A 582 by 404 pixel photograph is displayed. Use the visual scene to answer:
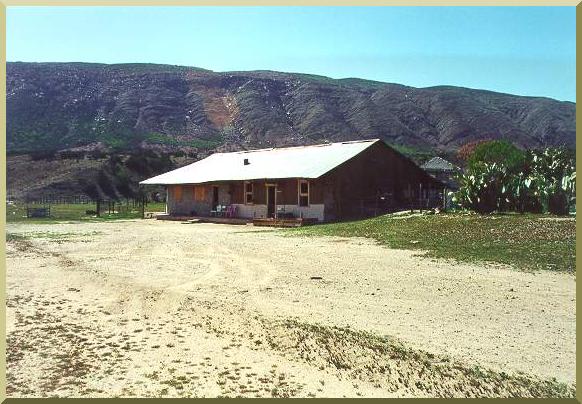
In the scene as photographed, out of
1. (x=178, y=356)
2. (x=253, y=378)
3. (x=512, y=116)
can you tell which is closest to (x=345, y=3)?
(x=253, y=378)

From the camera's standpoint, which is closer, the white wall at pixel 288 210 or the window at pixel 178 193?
the white wall at pixel 288 210

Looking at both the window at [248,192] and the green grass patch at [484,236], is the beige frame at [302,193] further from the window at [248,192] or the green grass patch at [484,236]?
the green grass patch at [484,236]

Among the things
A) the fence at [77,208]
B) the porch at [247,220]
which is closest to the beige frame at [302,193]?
the porch at [247,220]

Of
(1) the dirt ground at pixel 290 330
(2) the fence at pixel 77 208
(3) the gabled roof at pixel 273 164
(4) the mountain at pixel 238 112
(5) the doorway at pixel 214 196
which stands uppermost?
(4) the mountain at pixel 238 112

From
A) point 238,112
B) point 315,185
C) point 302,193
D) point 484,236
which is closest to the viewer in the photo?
point 484,236

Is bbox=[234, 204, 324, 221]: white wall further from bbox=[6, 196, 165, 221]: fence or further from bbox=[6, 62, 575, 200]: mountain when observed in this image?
bbox=[6, 62, 575, 200]: mountain

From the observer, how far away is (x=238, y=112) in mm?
145000

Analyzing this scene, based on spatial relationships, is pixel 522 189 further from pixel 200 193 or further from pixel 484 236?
pixel 200 193

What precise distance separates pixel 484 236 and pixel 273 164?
Result: 21.2 m

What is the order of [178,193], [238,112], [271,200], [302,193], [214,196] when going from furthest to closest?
[238,112] < [178,193] < [214,196] < [271,200] < [302,193]

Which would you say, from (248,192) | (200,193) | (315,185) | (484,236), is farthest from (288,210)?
(484,236)

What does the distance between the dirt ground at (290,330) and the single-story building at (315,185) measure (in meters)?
17.7

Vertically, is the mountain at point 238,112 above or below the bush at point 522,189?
above

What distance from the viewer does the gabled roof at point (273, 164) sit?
3353 centimetres
